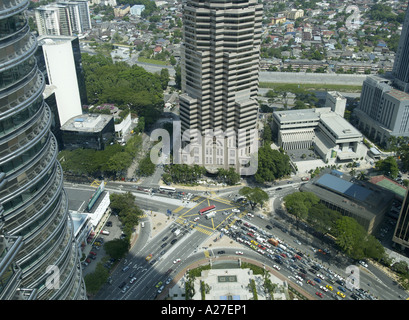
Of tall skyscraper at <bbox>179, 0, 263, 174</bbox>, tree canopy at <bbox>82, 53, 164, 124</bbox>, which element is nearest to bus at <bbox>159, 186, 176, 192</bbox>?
tall skyscraper at <bbox>179, 0, 263, 174</bbox>

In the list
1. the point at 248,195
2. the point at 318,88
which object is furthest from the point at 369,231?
the point at 318,88

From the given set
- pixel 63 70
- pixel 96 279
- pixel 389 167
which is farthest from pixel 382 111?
pixel 96 279

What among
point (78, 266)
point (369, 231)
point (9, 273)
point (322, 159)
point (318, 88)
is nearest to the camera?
point (9, 273)

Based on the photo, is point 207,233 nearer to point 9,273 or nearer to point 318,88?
point 9,273

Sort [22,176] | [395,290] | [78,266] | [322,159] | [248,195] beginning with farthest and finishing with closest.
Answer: [322,159] → [248,195] → [395,290] → [78,266] → [22,176]

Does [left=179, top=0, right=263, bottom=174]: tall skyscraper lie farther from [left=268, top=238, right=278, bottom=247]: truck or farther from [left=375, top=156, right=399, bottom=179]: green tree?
[left=375, top=156, right=399, bottom=179]: green tree

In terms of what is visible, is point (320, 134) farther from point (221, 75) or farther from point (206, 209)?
point (206, 209)
